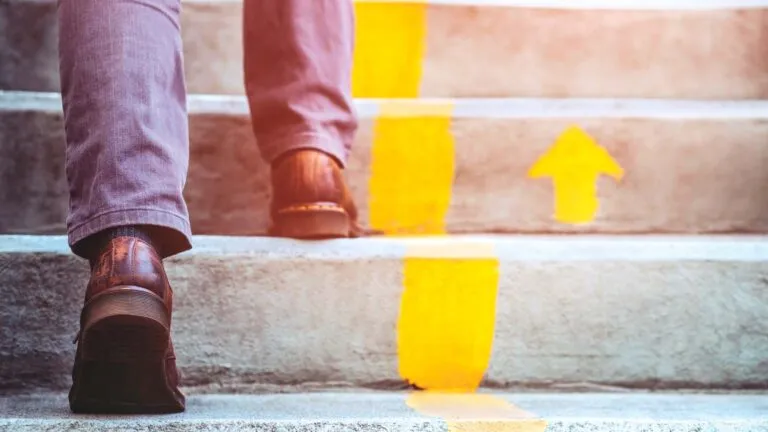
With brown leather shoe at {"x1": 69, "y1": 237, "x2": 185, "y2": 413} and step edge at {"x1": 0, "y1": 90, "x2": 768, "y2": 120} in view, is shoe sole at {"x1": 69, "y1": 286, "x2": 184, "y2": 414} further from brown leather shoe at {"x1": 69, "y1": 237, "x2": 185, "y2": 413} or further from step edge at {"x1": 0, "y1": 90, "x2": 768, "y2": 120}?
step edge at {"x1": 0, "y1": 90, "x2": 768, "y2": 120}

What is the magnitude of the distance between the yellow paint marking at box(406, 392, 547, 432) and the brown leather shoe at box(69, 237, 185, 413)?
30cm

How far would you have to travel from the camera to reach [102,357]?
0.88m

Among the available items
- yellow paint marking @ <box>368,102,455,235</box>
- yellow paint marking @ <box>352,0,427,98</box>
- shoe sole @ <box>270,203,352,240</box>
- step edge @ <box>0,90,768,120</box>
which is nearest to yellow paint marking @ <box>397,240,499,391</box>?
shoe sole @ <box>270,203,352,240</box>

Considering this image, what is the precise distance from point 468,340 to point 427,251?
5.2 inches

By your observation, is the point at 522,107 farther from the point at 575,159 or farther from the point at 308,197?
the point at 308,197

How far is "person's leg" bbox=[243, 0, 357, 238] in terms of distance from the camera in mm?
1300

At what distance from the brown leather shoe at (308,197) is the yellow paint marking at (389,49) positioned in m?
0.38

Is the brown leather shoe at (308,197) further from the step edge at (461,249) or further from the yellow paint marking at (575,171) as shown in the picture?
the yellow paint marking at (575,171)

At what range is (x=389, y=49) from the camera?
168 centimetres

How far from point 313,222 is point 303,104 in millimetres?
176

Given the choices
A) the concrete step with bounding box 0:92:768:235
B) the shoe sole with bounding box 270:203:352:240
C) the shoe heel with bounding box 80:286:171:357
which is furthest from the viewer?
the concrete step with bounding box 0:92:768:235

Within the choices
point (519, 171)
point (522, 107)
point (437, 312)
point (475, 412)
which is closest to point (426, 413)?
point (475, 412)

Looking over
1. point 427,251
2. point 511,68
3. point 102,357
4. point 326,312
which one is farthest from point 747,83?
point 102,357

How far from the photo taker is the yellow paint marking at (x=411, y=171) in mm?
1493
